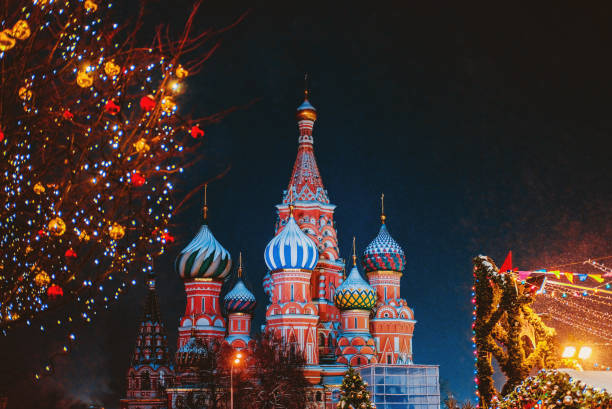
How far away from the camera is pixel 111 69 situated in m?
6.85

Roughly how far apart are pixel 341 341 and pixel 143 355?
12179 mm

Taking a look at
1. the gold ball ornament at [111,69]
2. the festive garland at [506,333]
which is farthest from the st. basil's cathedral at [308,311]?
the gold ball ornament at [111,69]

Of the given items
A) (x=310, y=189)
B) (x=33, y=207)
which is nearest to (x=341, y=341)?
(x=310, y=189)

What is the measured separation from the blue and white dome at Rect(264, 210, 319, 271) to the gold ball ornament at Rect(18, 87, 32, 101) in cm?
3313

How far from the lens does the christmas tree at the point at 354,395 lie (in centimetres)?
2183

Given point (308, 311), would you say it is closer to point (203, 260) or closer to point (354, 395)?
point (203, 260)

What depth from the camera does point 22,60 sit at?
Answer: 21.3 feet

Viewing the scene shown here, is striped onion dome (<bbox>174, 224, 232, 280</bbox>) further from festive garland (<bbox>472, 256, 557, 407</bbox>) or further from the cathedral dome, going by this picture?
festive garland (<bbox>472, 256, 557, 407</bbox>)

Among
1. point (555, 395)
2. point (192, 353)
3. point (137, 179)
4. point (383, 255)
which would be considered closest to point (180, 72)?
point (137, 179)

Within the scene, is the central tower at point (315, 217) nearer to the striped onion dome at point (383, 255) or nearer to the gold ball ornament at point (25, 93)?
the striped onion dome at point (383, 255)

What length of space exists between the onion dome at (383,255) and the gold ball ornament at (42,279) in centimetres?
3808

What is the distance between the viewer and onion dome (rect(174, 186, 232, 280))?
140 feet

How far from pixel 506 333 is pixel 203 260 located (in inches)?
1119

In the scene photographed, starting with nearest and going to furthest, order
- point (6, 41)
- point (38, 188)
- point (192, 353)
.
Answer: point (6, 41) → point (38, 188) → point (192, 353)
